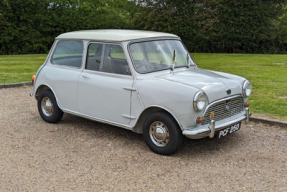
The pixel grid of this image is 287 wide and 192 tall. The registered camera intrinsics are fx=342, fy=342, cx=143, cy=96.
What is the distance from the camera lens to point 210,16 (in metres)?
24.7

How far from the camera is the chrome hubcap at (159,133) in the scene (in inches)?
190

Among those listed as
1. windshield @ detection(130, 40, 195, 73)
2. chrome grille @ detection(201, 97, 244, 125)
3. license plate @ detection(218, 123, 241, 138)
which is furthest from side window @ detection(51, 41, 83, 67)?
license plate @ detection(218, 123, 241, 138)

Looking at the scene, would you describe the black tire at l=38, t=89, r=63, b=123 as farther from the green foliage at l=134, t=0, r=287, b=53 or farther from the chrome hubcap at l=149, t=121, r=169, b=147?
the green foliage at l=134, t=0, r=287, b=53

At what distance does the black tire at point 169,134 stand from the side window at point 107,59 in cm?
85

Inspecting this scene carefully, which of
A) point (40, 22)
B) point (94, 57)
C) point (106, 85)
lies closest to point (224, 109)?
point (106, 85)

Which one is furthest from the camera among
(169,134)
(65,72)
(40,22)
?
(40,22)

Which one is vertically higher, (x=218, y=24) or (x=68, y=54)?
(x=68, y=54)

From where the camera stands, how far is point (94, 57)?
566 cm

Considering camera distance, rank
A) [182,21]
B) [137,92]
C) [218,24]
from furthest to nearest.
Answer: [182,21] < [218,24] < [137,92]

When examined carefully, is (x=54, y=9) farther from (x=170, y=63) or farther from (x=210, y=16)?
(x=170, y=63)

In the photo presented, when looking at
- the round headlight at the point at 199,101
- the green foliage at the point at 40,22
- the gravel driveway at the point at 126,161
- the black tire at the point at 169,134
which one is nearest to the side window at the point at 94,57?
the gravel driveway at the point at 126,161

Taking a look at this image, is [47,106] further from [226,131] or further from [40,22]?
[40,22]

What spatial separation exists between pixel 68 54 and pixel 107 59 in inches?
40.0

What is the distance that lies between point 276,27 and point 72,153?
24718 mm
